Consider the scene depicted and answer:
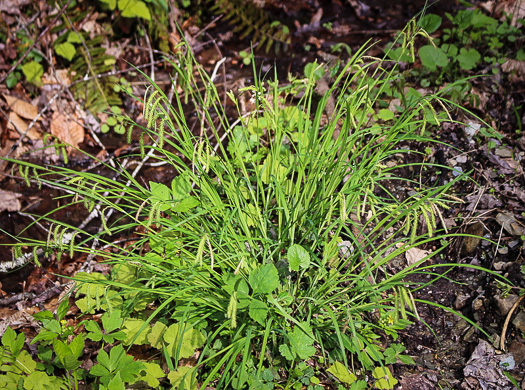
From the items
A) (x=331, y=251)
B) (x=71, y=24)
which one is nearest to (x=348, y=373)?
(x=331, y=251)

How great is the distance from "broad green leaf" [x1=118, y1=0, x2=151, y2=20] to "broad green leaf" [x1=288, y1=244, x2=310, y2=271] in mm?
2658

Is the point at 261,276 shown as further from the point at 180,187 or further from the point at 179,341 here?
the point at 180,187

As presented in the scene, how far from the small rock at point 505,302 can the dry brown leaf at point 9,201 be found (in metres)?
2.95

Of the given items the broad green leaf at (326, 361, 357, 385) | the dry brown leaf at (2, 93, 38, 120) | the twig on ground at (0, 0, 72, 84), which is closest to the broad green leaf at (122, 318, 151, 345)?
the broad green leaf at (326, 361, 357, 385)

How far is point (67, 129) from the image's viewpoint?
10.8ft

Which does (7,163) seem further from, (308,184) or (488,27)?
(488,27)

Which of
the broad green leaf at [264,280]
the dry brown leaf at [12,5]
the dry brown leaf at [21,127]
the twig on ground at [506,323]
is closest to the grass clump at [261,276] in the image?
the broad green leaf at [264,280]

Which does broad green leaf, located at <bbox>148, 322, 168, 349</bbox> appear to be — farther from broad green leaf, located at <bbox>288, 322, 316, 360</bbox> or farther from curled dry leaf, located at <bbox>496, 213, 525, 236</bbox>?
curled dry leaf, located at <bbox>496, 213, 525, 236</bbox>

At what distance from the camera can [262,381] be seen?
1.72 meters

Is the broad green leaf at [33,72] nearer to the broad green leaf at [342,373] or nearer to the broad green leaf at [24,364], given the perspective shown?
the broad green leaf at [24,364]

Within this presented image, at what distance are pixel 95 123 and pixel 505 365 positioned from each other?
3196 millimetres

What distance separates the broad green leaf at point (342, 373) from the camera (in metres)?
1.72

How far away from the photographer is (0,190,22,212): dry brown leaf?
9.29ft

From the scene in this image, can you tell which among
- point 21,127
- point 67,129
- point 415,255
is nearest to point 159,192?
point 415,255
